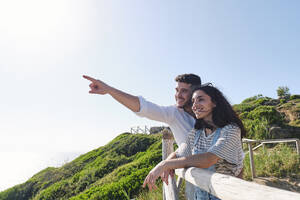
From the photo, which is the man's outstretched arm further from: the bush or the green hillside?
the bush

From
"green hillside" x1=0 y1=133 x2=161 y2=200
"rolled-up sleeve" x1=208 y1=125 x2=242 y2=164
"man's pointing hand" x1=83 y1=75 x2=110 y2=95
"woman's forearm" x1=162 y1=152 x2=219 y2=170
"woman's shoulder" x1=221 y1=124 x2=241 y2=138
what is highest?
"man's pointing hand" x1=83 y1=75 x2=110 y2=95

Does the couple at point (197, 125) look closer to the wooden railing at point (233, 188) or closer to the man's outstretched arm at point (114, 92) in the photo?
the man's outstretched arm at point (114, 92)

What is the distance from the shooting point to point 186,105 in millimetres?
2469

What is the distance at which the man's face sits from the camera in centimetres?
246

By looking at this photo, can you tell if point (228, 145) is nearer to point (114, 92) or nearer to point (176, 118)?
point (176, 118)

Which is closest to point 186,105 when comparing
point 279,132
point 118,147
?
point 279,132

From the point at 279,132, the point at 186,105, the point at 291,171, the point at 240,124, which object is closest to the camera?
the point at 240,124

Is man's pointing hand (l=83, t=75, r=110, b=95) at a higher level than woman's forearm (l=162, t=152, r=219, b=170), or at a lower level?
higher

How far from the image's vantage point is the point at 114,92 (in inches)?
80.4

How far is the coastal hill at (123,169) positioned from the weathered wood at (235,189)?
368 cm

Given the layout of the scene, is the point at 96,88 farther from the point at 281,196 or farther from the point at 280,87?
the point at 280,87

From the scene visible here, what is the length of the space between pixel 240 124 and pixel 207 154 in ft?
1.65

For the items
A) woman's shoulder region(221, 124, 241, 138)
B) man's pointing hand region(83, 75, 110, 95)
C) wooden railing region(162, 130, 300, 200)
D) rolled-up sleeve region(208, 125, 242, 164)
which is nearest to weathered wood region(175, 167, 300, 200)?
wooden railing region(162, 130, 300, 200)

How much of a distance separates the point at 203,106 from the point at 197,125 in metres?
0.21
